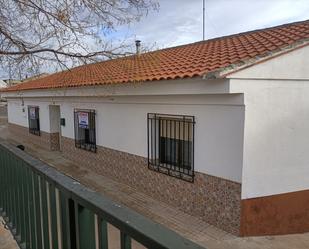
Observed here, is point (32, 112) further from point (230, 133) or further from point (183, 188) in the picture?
point (230, 133)

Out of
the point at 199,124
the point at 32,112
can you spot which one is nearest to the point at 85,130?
the point at 199,124

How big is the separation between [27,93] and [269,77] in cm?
1326

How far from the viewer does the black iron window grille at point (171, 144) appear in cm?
710

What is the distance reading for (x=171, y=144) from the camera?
779 cm

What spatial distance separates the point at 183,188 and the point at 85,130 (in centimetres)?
592

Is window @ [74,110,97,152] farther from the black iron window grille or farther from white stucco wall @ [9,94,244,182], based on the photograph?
the black iron window grille

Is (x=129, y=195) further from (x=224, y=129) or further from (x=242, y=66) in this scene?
(x=242, y=66)

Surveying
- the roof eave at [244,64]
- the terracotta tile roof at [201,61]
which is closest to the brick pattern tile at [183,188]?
the roof eave at [244,64]

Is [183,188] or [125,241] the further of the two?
[183,188]

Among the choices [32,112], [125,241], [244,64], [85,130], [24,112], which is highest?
[244,64]

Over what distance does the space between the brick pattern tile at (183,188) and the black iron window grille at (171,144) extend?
22 cm

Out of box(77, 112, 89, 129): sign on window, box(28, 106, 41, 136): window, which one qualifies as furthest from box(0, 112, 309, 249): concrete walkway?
box(28, 106, 41, 136): window

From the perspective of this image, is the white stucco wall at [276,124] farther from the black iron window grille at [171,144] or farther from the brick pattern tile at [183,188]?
the black iron window grille at [171,144]

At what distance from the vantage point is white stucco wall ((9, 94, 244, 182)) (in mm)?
5961
